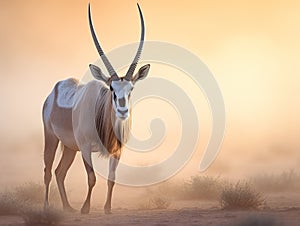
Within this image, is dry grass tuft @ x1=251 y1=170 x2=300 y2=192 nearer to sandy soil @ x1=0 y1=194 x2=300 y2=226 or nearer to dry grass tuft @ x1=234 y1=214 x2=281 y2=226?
sandy soil @ x1=0 y1=194 x2=300 y2=226

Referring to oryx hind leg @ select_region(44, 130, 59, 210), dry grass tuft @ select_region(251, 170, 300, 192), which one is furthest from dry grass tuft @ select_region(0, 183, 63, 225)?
dry grass tuft @ select_region(251, 170, 300, 192)

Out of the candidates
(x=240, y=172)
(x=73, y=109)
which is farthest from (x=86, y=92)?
(x=240, y=172)

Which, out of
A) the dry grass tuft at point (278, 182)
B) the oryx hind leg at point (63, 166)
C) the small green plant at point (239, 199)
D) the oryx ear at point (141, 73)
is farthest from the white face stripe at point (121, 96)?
the dry grass tuft at point (278, 182)

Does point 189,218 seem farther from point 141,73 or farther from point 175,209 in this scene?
point 141,73

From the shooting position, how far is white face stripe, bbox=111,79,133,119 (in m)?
12.6

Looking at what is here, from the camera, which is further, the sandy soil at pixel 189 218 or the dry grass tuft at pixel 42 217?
the dry grass tuft at pixel 42 217

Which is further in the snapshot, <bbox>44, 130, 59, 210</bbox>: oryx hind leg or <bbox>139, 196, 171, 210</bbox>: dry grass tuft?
<bbox>44, 130, 59, 210</bbox>: oryx hind leg

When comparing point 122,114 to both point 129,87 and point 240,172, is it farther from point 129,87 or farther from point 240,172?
point 240,172

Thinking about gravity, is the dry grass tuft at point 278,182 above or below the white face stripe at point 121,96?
below

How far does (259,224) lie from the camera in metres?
10.4

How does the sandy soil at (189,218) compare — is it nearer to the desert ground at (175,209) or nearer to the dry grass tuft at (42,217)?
the desert ground at (175,209)

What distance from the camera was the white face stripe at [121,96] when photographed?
12.6 metres

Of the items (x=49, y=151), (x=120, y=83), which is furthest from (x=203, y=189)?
(x=120, y=83)

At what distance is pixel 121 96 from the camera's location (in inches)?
496
